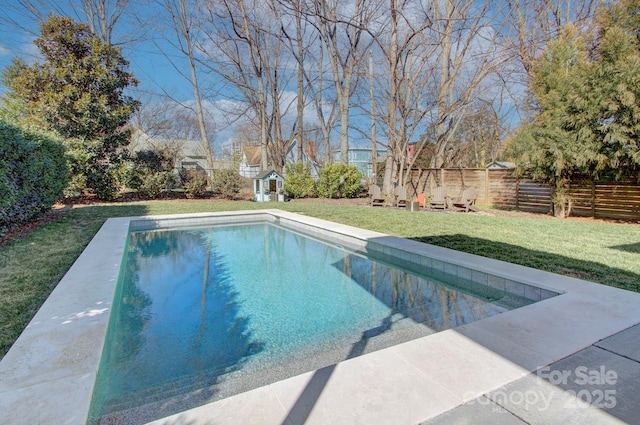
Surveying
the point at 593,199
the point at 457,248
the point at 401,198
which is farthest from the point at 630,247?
the point at 401,198

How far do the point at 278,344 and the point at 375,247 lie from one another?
3.18 m

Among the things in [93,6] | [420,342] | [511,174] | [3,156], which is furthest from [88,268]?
[93,6]

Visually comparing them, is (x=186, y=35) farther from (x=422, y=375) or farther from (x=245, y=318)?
(x=422, y=375)

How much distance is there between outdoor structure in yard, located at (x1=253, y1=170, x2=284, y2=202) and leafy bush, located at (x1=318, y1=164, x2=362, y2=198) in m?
2.26

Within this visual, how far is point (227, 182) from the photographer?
Result: 1511 cm

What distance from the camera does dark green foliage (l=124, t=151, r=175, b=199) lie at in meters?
13.7

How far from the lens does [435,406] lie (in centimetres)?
169

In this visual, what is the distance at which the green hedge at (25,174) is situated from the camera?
5832mm

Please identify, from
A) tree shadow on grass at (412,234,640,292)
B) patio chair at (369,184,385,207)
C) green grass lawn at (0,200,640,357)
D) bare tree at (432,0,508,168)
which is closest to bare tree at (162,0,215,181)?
patio chair at (369,184,385,207)

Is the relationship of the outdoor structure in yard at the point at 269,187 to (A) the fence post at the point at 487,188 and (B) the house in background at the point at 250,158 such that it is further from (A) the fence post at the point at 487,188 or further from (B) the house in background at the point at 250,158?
(B) the house in background at the point at 250,158

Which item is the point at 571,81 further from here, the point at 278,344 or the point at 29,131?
the point at 29,131

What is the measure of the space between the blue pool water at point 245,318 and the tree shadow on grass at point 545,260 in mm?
977

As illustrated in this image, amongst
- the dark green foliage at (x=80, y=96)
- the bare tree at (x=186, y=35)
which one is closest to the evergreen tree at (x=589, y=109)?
the bare tree at (x=186, y=35)

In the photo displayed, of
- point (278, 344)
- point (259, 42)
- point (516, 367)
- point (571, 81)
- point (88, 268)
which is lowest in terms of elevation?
point (278, 344)
